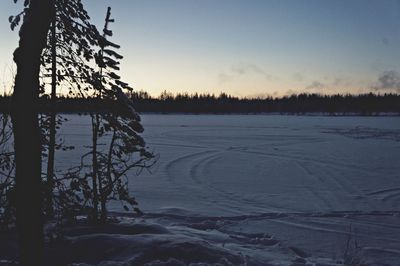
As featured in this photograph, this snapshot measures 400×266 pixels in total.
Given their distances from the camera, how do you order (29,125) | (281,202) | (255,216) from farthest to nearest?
(281,202), (255,216), (29,125)

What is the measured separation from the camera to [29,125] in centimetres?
414

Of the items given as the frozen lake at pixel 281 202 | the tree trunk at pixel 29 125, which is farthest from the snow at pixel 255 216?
the tree trunk at pixel 29 125

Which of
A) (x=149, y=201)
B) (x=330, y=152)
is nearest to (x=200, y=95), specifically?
(x=330, y=152)

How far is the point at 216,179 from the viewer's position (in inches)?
596

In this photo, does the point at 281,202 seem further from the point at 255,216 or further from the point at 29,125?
the point at 29,125

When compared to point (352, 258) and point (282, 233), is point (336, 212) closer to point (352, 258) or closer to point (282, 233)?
point (282, 233)

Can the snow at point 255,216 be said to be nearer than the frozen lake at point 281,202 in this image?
Yes

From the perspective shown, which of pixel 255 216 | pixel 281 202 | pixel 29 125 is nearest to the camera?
pixel 29 125

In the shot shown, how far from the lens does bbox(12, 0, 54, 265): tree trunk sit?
4.06m

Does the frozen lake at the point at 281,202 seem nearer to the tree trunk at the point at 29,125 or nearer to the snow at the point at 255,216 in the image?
the snow at the point at 255,216

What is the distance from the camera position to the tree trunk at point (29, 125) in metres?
4.06

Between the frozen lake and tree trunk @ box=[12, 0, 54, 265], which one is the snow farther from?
tree trunk @ box=[12, 0, 54, 265]

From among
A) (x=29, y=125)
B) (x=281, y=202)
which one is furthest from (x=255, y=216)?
(x=29, y=125)

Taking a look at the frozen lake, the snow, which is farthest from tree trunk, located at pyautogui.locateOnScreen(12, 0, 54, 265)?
the frozen lake
